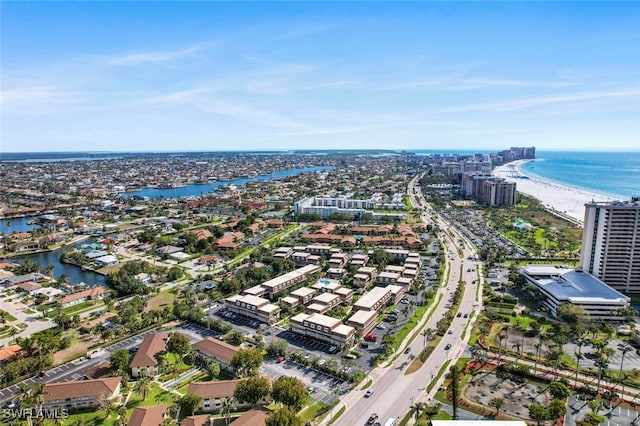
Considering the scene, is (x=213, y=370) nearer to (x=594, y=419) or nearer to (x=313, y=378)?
(x=313, y=378)

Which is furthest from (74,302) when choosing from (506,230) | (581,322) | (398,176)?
(398,176)

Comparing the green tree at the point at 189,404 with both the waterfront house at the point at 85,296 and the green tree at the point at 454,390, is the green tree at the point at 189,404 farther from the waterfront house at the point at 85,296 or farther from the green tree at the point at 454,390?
the waterfront house at the point at 85,296

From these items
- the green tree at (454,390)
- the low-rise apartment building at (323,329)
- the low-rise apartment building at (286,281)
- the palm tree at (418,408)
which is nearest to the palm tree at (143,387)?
the low-rise apartment building at (323,329)

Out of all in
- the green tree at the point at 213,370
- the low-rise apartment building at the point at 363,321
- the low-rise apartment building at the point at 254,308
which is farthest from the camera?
the low-rise apartment building at the point at 254,308

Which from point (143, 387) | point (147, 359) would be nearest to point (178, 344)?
point (147, 359)

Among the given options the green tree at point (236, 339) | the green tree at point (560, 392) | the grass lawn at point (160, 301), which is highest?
the green tree at point (560, 392)
